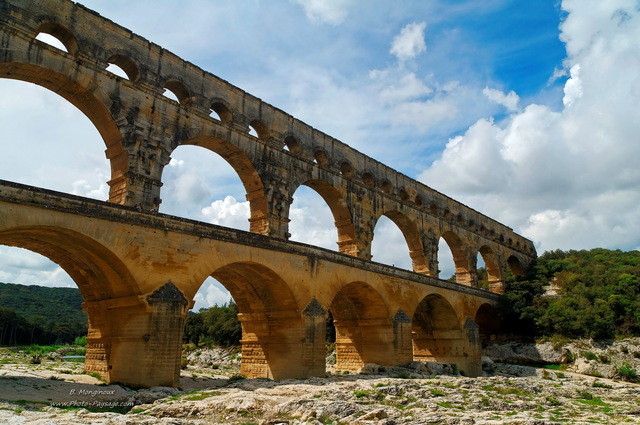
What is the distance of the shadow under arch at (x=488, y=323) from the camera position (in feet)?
115

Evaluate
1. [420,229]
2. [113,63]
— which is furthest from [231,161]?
[420,229]

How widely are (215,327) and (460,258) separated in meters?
22.5

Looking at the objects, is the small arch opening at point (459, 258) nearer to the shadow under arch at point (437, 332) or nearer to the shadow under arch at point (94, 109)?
the shadow under arch at point (437, 332)

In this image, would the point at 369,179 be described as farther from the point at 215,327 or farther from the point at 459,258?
the point at 215,327

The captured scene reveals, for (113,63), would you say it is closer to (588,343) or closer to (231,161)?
(231,161)

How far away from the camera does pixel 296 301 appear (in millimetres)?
18484

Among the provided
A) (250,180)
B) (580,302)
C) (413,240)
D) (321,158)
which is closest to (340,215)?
(321,158)

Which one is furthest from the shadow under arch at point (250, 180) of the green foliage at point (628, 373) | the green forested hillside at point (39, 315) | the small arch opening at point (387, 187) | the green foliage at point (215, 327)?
the green forested hillside at point (39, 315)

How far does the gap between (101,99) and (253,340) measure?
10504 millimetres

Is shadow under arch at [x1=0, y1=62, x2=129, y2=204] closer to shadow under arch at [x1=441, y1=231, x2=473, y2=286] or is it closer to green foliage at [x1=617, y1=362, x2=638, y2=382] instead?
shadow under arch at [x1=441, y1=231, x2=473, y2=286]

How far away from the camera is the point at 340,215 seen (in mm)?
25453

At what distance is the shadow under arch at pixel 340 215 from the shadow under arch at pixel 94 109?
9861 millimetres

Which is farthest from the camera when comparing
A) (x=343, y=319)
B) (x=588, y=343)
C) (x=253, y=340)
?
(x=588, y=343)

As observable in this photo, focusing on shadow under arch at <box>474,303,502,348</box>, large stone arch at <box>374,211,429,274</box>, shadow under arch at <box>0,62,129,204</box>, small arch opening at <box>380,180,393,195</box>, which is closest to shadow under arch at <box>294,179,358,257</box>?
Answer: small arch opening at <box>380,180,393,195</box>
